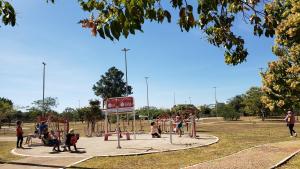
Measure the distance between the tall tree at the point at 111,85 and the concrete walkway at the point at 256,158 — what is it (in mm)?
121766

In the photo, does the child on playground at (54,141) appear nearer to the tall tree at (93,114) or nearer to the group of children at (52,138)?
Answer: the group of children at (52,138)

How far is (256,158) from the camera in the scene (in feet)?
52.6

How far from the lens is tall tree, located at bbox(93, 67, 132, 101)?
459ft

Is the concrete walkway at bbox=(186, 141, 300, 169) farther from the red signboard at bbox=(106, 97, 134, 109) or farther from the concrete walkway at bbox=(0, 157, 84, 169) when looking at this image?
the red signboard at bbox=(106, 97, 134, 109)

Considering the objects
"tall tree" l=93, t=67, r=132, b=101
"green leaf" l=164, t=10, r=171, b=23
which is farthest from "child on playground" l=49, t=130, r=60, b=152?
"tall tree" l=93, t=67, r=132, b=101

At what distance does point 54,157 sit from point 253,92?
66711 mm

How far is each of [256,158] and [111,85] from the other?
126117 millimetres

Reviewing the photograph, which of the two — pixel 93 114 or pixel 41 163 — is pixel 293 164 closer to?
pixel 41 163

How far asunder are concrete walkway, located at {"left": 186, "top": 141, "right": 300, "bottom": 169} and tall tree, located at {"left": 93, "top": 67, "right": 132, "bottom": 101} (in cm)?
12177

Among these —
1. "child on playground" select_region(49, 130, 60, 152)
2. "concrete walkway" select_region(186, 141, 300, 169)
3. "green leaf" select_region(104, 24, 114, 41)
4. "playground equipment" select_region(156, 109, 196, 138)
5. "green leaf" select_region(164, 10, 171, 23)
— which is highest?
"green leaf" select_region(164, 10, 171, 23)

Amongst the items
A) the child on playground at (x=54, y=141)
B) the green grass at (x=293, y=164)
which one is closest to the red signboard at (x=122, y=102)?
the child on playground at (x=54, y=141)

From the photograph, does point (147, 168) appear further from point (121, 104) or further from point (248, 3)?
point (121, 104)

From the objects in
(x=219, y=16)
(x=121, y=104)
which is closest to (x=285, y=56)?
(x=121, y=104)

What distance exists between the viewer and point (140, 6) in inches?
211
